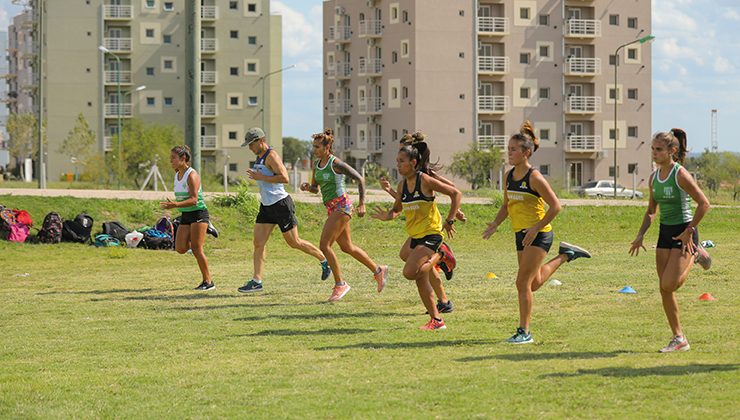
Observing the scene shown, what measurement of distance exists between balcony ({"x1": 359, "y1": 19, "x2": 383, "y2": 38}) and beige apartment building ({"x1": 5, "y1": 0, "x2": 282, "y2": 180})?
9.59 m

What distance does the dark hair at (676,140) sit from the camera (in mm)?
10727

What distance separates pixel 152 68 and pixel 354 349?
88.2 metres

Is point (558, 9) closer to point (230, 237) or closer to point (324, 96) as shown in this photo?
point (324, 96)

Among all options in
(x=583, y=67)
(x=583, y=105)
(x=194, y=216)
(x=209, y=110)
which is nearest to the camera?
(x=194, y=216)

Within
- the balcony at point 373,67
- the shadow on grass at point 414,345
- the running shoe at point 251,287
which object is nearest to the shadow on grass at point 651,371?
the shadow on grass at point 414,345

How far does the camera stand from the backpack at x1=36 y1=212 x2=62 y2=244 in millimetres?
25656

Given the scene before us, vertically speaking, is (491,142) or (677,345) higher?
(491,142)

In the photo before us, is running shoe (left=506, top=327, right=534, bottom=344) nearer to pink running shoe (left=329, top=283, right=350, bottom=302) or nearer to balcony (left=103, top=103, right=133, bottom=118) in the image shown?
pink running shoe (left=329, top=283, right=350, bottom=302)

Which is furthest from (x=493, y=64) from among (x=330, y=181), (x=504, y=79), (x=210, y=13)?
(x=330, y=181)

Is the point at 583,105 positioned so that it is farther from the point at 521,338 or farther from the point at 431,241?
the point at 521,338

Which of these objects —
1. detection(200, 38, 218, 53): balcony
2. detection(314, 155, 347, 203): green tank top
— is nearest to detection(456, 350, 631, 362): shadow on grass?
detection(314, 155, 347, 203): green tank top

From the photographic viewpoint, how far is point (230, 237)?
2861 centimetres

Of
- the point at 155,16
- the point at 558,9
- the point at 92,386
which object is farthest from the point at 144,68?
the point at 92,386

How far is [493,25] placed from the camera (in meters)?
88.8
